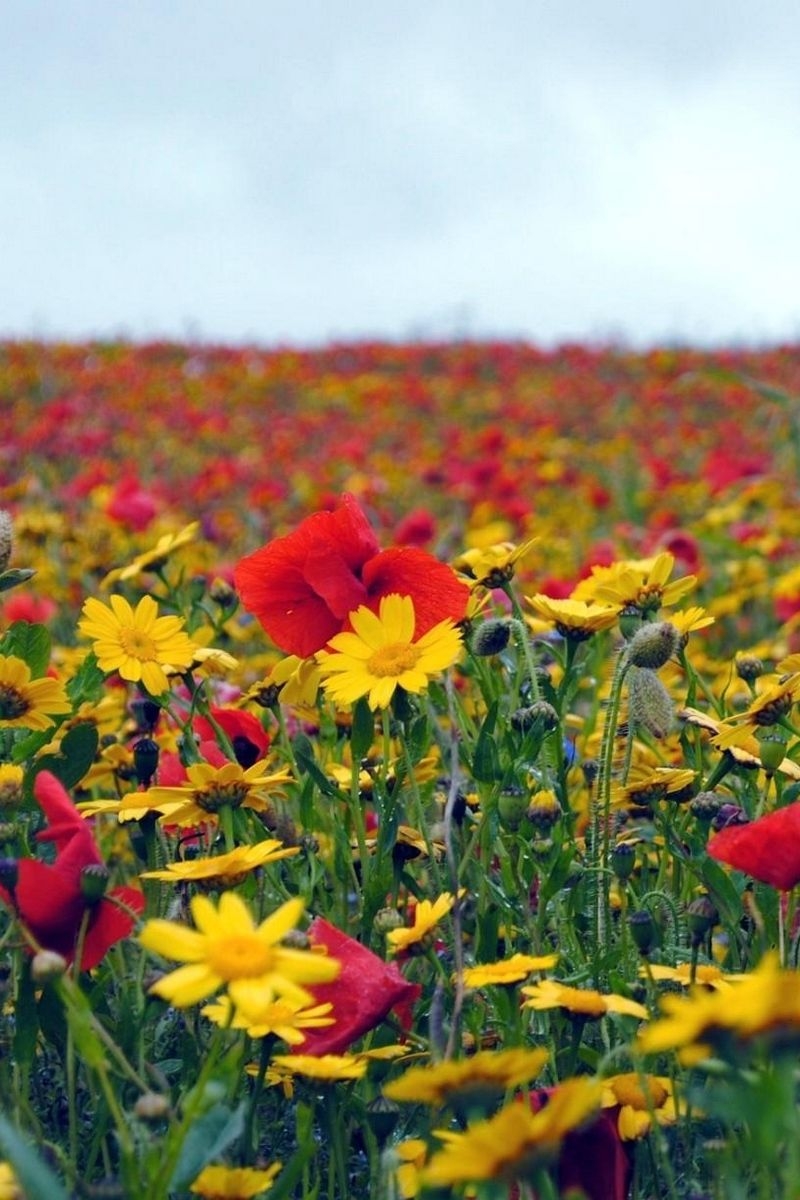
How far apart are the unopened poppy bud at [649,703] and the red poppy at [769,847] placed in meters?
0.36

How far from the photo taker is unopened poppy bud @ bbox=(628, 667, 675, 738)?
1334mm

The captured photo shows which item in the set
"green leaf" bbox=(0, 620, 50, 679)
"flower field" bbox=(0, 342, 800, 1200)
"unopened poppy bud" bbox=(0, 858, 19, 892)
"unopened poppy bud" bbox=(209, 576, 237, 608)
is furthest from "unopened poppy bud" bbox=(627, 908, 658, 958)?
"unopened poppy bud" bbox=(209, 576, 237, 608)

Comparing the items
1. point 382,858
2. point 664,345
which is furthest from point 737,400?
point 382,858

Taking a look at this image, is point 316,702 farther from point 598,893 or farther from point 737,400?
point 737,400

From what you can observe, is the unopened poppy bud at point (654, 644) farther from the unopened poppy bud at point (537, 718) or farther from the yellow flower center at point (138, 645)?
the yellow flower center at point (138, 645)

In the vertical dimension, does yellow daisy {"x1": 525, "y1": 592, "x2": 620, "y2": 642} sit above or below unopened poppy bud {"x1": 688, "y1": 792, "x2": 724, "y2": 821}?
above

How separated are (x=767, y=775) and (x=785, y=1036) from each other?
56 cm

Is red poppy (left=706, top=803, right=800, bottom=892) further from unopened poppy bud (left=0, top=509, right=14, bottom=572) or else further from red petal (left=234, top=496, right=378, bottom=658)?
unopened poppy bud (left=0, top=509, right=14, bottom=572)

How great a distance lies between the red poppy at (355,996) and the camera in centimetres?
99

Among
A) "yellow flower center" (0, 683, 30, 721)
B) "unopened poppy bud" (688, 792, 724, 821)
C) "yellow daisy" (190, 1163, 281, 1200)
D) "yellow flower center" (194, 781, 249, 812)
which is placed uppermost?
"yellow flower center" (0, 683, 30, 721)

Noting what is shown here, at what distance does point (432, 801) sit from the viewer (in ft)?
5.08

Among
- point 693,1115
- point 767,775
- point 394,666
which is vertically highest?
point 394,666

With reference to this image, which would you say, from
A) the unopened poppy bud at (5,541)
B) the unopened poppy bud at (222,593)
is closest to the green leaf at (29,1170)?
the unopened poppy bud at (5,541)

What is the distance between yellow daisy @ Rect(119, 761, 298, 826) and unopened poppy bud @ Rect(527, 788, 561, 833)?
19cm
